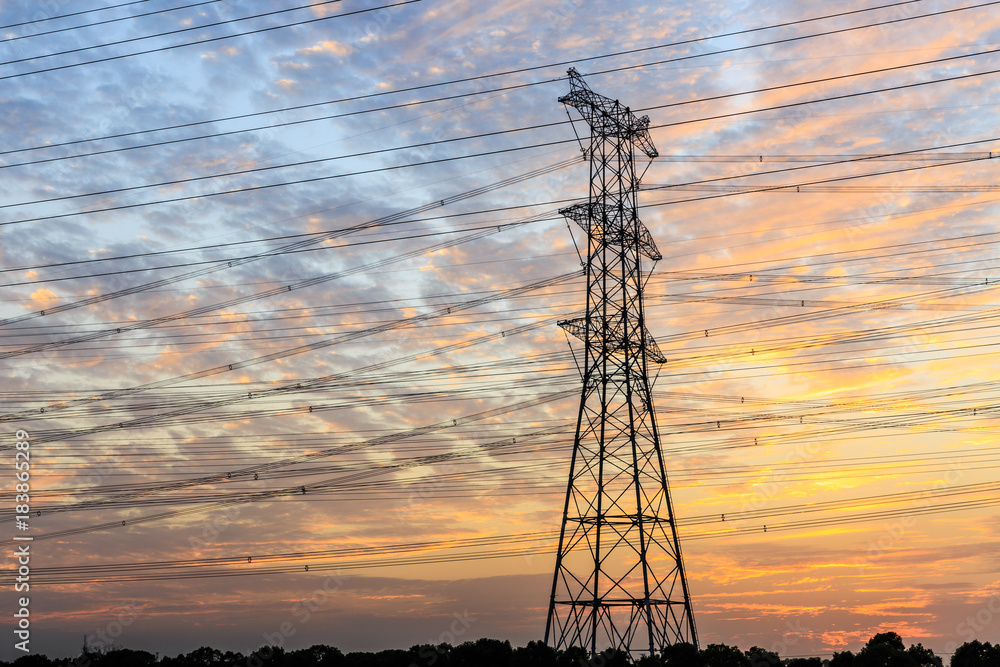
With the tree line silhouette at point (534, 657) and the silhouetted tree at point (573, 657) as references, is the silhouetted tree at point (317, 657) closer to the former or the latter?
the tree line silhouette at point (534, 657)

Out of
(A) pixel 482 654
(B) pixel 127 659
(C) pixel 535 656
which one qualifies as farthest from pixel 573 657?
(B) pixel 127 659

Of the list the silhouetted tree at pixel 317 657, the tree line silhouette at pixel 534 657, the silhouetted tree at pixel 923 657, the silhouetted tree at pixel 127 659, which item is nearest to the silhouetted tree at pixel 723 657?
the tree line silhouette at pixel 534 657

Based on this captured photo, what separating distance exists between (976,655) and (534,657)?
96.8ft

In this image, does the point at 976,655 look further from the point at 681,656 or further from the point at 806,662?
the point at 681,656

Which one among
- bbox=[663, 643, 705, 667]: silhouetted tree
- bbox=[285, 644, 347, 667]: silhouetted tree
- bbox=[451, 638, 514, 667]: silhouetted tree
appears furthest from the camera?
bbox=[285, 644, 347, 667]: silhouetted tree

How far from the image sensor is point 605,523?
166 feet

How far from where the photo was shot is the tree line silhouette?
185 feet

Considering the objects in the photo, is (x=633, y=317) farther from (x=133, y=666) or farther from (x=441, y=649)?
→ (x=133, y=666)

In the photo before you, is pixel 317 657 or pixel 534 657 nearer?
pixel 534 657

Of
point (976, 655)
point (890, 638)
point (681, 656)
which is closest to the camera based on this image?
point (681, 656)

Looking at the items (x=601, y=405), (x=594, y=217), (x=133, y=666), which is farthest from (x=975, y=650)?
(x=133, y=666)

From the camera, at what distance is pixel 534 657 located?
5772 centimetres

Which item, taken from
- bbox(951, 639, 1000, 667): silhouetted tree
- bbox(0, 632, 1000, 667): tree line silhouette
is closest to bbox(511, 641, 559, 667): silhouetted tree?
bbox(0, 632, 1000, 667): tree line silhouette

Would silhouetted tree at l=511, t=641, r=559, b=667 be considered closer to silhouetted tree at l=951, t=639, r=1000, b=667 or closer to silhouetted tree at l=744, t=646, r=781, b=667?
silhouetted tree at l=744, t=646, r=781, b=667
